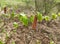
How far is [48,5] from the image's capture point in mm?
5566

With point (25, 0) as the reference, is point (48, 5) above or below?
above

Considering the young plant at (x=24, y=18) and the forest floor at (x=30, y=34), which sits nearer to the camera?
the forest floor at (x=30, y=34)

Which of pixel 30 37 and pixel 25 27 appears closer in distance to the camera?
pixel 30 37

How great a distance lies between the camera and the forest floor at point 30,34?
13.0 ft

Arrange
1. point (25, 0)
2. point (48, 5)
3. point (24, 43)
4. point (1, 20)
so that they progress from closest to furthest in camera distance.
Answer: point (24, 43) → point (1, 20) → point (48, 5) → point (25, 0)

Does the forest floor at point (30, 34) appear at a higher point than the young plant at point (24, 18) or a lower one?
lower

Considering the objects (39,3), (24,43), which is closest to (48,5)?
(39,3)

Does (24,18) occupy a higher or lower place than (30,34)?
higher

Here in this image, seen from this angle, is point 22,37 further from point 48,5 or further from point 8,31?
point 48,5

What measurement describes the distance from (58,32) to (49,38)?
44 centimetres

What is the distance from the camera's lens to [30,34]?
13.8ft

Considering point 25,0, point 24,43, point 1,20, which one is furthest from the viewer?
point 25,0

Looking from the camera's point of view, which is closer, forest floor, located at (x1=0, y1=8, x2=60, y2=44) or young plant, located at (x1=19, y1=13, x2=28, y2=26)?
forest floor, located at (x1=0, y1=8, x2=60, y2=44)

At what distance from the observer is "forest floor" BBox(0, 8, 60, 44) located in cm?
397
